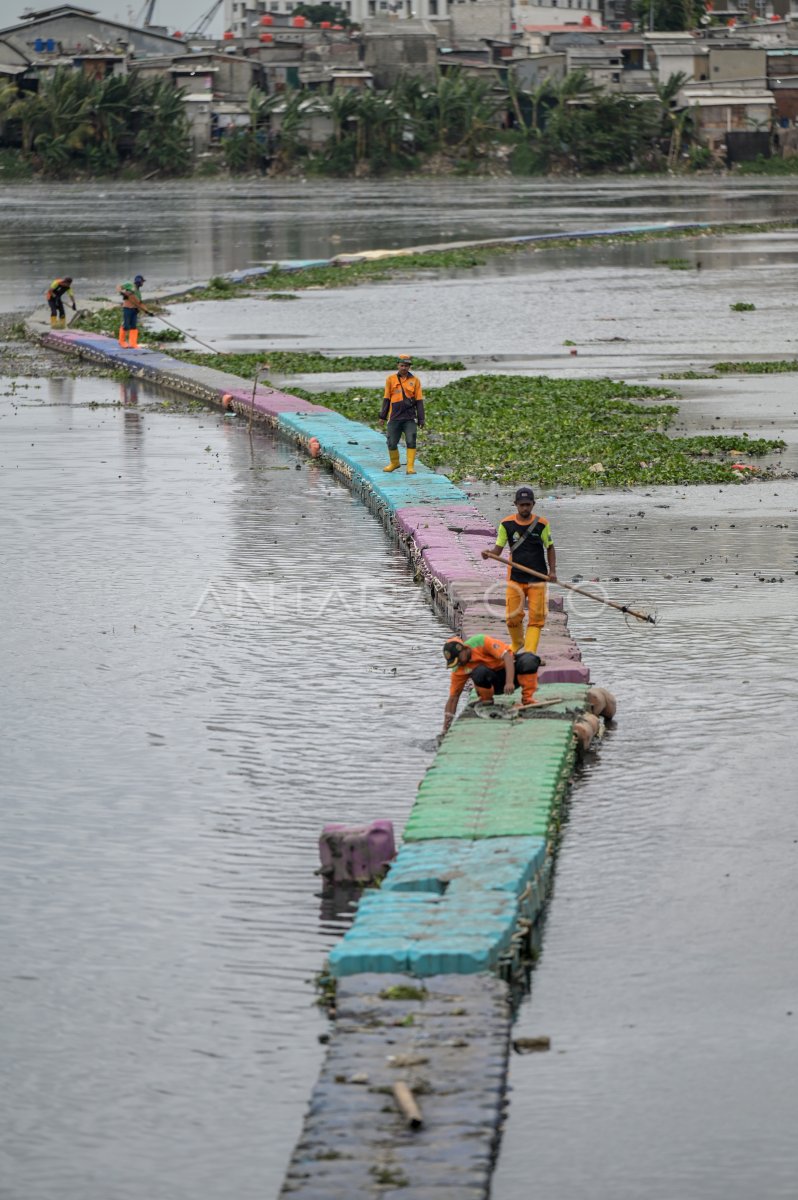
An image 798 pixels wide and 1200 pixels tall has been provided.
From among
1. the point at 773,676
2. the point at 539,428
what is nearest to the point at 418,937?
the point at 773,676

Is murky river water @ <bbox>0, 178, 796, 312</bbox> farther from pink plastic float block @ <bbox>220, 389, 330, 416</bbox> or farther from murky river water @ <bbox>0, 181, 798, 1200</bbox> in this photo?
murky river water @ <bbox>0, 181, 798, 1200</bbox>

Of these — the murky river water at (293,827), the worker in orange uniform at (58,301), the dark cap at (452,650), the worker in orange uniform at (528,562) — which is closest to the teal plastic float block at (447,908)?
the murky river water at (293,827)

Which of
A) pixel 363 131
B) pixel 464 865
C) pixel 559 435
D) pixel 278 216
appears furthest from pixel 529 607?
pixel 363 131

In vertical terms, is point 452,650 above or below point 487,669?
above

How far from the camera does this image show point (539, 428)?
29.8 m

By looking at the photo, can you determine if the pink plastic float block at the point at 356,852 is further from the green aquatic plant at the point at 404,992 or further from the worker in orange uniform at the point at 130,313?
the worker in orange uniform at the point at 130,313

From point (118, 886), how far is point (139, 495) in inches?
571

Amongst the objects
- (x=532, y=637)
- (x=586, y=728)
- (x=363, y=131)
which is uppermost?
(x=363, y=131)

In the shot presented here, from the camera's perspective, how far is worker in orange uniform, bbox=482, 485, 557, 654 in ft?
54.1

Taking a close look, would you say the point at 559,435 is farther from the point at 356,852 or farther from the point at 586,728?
the point at 356,852

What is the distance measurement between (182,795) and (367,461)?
13.0m

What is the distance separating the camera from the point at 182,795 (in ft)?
49.0

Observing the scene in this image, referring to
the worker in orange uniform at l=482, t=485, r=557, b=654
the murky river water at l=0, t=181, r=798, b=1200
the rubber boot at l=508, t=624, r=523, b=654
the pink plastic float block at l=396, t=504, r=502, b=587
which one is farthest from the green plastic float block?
the pink plastic float block at l=396, t=504, r=502, b=587

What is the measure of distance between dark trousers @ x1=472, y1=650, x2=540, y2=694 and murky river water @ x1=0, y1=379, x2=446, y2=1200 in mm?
667
